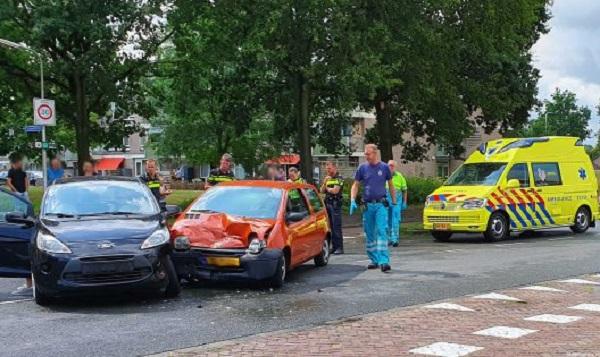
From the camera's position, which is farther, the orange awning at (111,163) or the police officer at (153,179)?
the orange awning at (111,163)

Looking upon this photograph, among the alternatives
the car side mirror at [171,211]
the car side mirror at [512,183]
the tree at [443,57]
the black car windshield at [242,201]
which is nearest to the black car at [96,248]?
the car side mirror at [171,211]

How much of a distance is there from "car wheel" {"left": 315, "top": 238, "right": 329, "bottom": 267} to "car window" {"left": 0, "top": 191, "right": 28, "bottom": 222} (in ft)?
15.5

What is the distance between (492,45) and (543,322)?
1983 centimetres

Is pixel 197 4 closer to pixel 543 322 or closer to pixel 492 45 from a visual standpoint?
pixel 492 45

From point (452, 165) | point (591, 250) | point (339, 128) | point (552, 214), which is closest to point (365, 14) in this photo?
point (552, 214)

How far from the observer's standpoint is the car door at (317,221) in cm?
1178

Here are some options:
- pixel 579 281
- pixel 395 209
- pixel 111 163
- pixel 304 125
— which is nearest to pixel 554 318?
pixel 579 281

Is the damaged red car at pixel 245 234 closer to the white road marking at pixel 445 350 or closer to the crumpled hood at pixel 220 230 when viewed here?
the crumpled hood at pixel 220 230

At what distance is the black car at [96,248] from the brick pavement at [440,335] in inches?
84.7

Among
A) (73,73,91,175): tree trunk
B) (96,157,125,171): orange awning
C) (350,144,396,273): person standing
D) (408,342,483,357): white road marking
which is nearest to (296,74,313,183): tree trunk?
(73,73,91,175): tree trunk

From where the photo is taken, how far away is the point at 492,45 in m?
26.2

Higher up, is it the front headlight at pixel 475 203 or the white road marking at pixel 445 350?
the front headlight at pixel 475 203

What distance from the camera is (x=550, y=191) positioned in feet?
59.3

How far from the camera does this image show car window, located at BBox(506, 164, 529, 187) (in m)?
17.4
